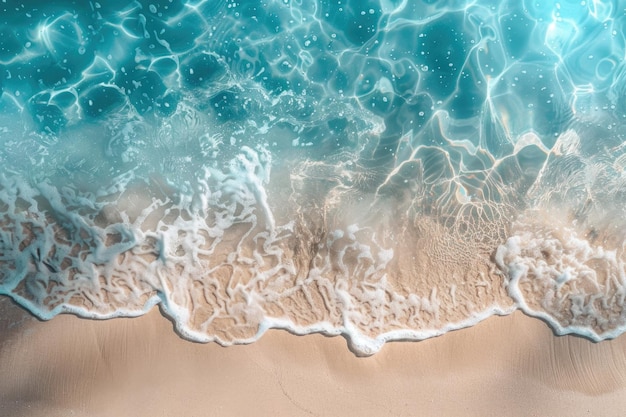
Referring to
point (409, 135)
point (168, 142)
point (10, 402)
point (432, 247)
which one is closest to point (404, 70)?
point (409, 135)

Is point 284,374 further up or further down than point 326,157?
further down

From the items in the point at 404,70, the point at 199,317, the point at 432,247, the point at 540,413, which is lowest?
the point at 540,413

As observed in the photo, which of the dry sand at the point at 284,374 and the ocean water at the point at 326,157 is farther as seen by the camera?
the ocean water at the point at 326,157

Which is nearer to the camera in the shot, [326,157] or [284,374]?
[284,374]

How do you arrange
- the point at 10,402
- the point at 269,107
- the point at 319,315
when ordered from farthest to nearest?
the point at 269,107
the point at 319,315
the point at 10,402

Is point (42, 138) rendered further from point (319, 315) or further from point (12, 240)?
point (319, 315)
